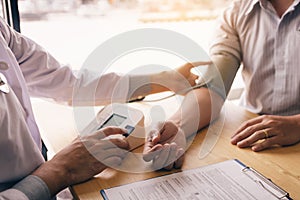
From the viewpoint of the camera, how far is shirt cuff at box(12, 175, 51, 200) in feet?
2.26

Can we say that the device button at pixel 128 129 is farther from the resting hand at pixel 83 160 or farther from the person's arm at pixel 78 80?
the person's arm at pixel 78 80

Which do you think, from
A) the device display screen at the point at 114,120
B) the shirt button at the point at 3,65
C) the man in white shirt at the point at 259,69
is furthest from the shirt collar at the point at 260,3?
the shirt button at the point at 3,65

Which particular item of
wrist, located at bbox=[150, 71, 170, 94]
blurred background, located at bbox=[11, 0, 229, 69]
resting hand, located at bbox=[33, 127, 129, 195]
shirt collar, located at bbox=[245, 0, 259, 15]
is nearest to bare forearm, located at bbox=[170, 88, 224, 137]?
wrist, located at bbox=[150, 71, 170, 94]

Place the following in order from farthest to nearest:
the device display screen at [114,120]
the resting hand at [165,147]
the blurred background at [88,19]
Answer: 1. the blurred background at [88,19]
2. the device display screen at [114,120]
3. the resting hand at [165,147]

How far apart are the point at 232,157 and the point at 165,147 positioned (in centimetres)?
20

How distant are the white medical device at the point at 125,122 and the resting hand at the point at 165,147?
30mm

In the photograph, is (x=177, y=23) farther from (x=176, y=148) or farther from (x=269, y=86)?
(x=176, y=148)

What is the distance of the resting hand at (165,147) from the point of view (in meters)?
0.79

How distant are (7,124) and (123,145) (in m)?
0.27

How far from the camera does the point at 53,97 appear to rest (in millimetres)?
1132

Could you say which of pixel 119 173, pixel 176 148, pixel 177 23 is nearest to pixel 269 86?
pixel 176 148

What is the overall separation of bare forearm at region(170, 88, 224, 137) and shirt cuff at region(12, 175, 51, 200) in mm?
406

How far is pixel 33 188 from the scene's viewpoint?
699 millimetres

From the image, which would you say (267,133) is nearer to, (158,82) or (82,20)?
(158,82)
